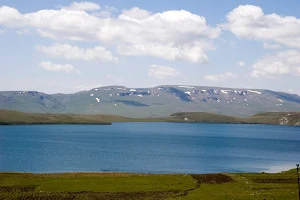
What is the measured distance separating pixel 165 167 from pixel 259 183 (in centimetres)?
5173

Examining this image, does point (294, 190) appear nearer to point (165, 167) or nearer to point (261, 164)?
point (165, 167)

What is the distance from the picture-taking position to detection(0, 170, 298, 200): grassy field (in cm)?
6378

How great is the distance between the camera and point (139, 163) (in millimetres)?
135375

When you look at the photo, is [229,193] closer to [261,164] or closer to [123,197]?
[123,197]

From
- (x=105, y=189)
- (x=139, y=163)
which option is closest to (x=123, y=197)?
(x=105, y=189)

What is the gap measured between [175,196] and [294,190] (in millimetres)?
20654

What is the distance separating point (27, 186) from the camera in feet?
233

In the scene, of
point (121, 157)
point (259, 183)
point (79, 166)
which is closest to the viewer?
point (259, 183)

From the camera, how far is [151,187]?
238ft

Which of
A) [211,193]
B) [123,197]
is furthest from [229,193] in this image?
[123,197]

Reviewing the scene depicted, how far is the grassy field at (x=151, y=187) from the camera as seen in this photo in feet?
209

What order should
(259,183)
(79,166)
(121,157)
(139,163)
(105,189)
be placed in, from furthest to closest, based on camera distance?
(121,157)
(139,163)
(79,166)
(259,183)
(105,189)

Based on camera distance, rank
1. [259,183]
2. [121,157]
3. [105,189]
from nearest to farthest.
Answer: [105,189]
[259,183]
[121,157]

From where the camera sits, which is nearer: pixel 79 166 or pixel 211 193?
pixel 211 193
